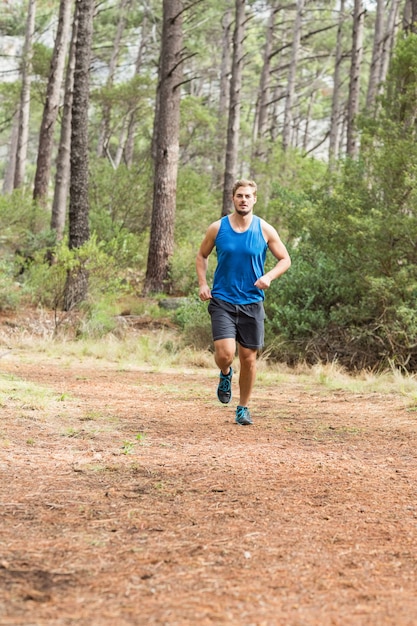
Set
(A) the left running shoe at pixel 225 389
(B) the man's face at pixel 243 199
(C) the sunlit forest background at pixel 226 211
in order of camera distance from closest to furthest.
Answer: (B) the man's face at pixel 243 199, (A) the left running shoe at pixel 225 389, (C) the sunlit forest background at pixel 226 211

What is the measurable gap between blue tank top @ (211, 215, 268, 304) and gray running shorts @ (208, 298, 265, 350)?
0.05 metres

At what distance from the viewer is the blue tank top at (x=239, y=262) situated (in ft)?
20.2

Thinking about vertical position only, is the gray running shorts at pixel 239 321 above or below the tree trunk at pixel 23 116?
below

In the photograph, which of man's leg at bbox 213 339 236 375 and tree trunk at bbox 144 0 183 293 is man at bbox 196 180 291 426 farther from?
tree trunk at bbox 144 0 183 293

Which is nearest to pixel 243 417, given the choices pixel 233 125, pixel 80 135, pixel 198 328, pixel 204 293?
pixel 204 293

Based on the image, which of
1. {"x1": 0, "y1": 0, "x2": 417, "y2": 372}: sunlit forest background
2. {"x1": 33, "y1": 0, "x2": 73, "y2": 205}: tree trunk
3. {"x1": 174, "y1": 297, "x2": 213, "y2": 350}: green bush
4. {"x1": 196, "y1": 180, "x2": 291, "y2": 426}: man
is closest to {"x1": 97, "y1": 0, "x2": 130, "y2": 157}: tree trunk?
{"x1": 33, "y1": 0, "x2": 73, "y2": 205}: tree trunk

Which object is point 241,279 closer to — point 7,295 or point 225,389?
point 225,389

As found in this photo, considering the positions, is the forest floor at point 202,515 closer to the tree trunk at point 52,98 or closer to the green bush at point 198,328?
the green bush at point 198,328

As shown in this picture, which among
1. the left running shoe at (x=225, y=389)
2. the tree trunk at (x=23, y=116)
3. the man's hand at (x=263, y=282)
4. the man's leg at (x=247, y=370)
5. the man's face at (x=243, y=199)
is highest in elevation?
the tree trunk at (x=23, y=116)

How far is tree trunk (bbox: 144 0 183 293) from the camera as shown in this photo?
55.0ft

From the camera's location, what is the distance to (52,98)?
842 inches

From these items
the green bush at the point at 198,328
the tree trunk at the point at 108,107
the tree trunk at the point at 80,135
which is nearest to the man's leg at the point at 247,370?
the green bush at the point at 198,328

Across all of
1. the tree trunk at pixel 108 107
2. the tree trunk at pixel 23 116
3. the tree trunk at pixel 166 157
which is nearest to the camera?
the tree trunk at pixel 166 157

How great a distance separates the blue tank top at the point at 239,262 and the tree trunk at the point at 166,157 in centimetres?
1036
